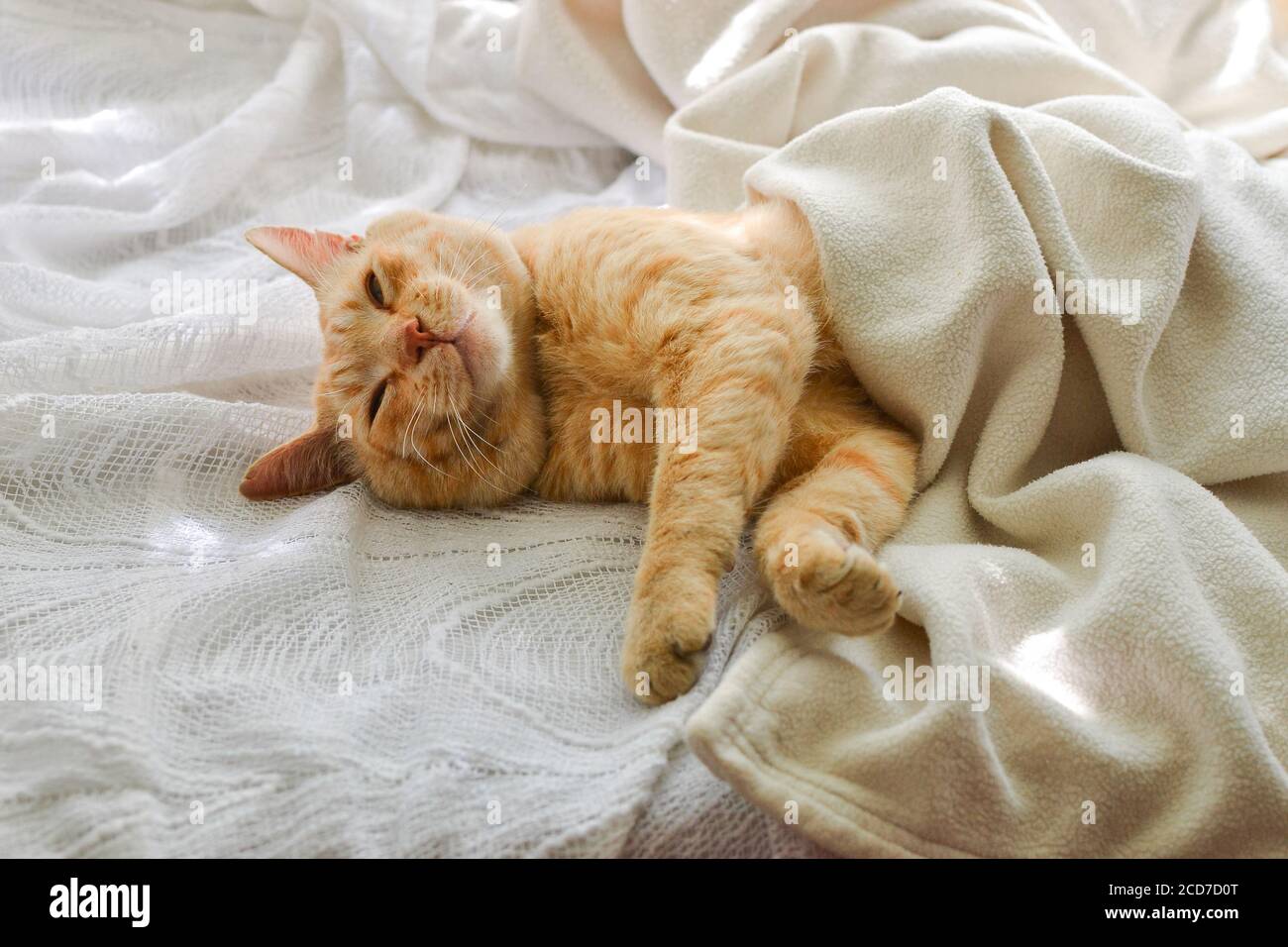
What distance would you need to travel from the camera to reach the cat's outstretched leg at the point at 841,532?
951mm

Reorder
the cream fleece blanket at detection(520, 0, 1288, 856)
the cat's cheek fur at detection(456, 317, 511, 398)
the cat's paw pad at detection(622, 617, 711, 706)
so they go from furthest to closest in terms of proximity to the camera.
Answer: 1. the cat's cheek fur at detection(456, 317, 511, 398)
2. the cat's paw pad at detection(622, 617, 711, 706)
3. the cream fleece blanket at detection(520, 0, 1288, 856)

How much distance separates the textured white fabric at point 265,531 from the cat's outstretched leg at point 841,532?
0.30ft

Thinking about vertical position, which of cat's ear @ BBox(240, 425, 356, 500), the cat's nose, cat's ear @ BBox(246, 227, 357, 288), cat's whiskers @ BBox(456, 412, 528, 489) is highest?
cat's ear @ BBox(246, 227, 357, 288)

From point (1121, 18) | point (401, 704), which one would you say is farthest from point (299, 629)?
point (1121, 18)

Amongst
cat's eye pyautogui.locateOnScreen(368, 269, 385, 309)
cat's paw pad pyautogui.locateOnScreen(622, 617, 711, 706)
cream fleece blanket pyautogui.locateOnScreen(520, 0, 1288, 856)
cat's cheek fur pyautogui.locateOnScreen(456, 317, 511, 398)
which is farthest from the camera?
cat's eye pyautogui.locateOnScreen(368, 269, 385, 309)

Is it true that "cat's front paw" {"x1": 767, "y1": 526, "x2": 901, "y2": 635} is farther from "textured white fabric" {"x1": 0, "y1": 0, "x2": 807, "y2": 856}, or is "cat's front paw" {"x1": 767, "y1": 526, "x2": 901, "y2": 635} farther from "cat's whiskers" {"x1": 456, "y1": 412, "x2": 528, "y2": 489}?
"cat's whiskers" {"x1": 456, "y1": 412, "x2": 528, "y2": 489}

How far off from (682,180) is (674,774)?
111cm

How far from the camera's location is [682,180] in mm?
1693

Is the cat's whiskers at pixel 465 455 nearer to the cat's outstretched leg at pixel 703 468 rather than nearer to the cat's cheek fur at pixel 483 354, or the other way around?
the cat's cheek fur at pixel 483 354

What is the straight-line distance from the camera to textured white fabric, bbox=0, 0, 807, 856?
2.89 feet

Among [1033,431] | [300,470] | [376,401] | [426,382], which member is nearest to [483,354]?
[426,382]

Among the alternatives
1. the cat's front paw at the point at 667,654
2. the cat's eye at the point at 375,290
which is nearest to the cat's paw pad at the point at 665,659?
the cat's front paw at the point at 667,654

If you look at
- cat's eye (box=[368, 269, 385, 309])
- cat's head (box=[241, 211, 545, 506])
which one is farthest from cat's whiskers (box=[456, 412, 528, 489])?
cat's eye (box=[368, 269, 385, 309])

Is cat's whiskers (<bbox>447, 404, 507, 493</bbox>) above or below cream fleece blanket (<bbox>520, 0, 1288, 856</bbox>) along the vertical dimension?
below
